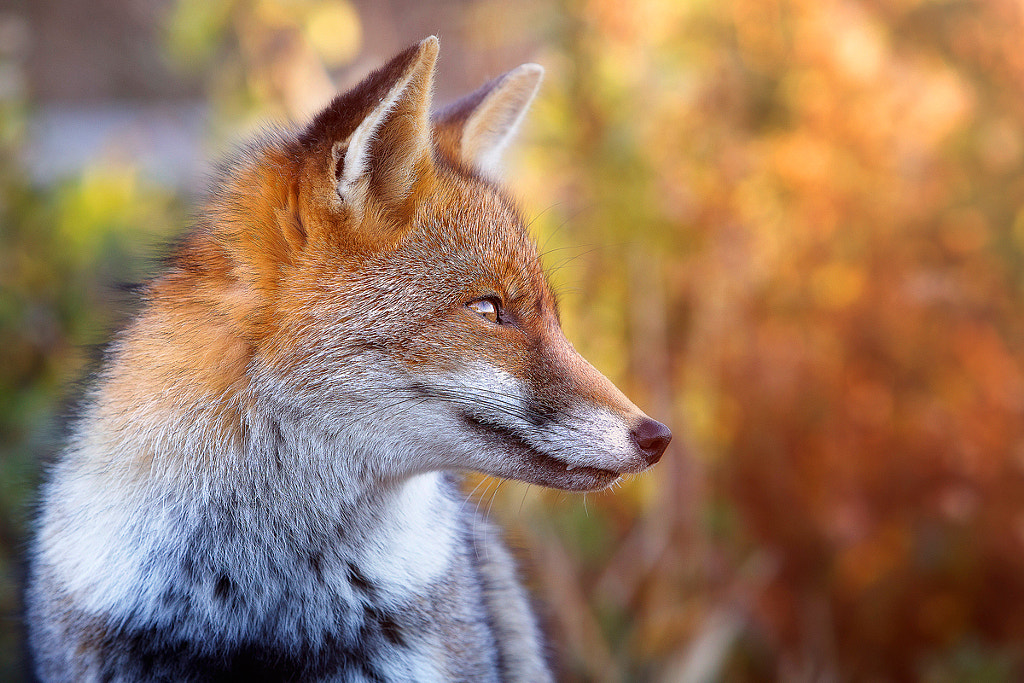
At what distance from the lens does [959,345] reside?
4891 mm

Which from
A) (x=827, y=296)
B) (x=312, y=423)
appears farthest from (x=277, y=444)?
(x=827, y=296)

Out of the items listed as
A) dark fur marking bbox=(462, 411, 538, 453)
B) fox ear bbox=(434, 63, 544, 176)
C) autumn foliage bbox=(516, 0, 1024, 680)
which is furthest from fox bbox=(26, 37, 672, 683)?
autumn foliage bbox=(516, 0, 1024, 680)

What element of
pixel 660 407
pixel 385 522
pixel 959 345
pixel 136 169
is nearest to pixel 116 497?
pixel 385 522

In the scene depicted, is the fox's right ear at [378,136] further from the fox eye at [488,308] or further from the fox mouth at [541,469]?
the fox mouth at [541,469]

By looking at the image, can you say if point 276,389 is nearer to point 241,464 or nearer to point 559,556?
point 241,464

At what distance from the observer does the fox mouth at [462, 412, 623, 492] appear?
2129 mm

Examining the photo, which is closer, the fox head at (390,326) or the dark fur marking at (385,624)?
the fox head at (390,326)

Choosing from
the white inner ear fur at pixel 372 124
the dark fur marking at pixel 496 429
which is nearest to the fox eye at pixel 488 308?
the dark fur marking at pixel 496 429

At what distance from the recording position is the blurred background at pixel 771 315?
182 inches

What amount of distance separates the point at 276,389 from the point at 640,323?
3.56m

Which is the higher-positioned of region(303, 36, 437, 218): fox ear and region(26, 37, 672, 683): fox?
region(303, 36, 437, 218): fox ear

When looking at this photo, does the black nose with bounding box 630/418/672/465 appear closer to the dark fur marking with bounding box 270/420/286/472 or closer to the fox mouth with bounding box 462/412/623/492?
the fox mouth with bounding box 462/412/623/492

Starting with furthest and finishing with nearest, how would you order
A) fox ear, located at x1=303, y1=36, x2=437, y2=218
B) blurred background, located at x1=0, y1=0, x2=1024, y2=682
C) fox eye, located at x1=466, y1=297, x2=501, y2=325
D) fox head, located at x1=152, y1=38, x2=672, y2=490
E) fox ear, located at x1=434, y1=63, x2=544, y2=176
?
blurred background, located at x1=0, y1=0, x2=1024, y2=682 → fox ear, located at x1=434, y1=63, x2=544, y2=176 → fox eye, located at x1=466, y1=297, x2=501, y2=325 → fox head, located at x1=152, y1=38, x2=672, y2=490 → fox ear, located at x1=303, y1=36, x2=437, y2=218

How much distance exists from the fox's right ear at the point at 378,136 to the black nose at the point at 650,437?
816mm
